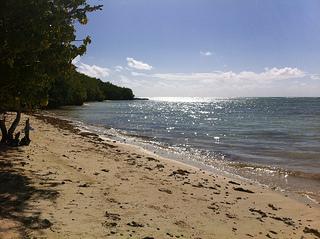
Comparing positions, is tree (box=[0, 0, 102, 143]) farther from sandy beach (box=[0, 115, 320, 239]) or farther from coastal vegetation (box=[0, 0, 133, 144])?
sandy beach (box=[0, 115, 320, 239])

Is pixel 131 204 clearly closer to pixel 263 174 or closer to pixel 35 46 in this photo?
pixel 35 46

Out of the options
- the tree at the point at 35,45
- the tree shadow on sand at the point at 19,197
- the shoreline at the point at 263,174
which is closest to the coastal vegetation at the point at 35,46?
the tree at the point at 35,45

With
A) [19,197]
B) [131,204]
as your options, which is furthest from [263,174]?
[19,197]

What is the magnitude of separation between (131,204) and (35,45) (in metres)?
4.74

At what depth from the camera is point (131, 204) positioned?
9.52 metres

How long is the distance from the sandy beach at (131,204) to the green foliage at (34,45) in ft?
8.13

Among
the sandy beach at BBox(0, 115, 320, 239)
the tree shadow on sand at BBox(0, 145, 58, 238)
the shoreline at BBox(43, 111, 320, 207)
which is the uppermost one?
the tree shadow on sand at BBox(0, 145, 58, 238)

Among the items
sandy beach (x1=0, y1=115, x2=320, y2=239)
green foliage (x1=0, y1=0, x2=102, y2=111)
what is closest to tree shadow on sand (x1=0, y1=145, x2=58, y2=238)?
sandy beach (x1=0, y1=115, x2=320, y2=239)

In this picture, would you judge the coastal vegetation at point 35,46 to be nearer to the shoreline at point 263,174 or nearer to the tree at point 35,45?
the tree at point 35,45

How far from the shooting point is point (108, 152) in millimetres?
19203

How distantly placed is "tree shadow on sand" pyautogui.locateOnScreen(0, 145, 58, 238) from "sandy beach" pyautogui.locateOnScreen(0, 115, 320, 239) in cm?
2

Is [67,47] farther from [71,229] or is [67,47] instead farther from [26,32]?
[71,229]

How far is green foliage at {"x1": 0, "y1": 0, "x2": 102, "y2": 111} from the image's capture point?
10305 millimetres

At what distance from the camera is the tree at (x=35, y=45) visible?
10.3 m
